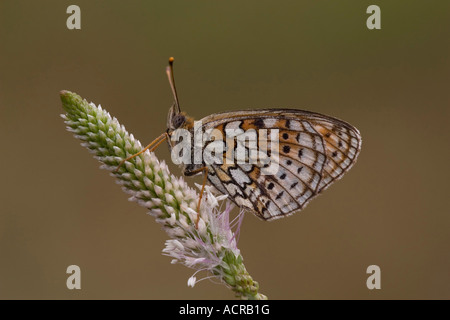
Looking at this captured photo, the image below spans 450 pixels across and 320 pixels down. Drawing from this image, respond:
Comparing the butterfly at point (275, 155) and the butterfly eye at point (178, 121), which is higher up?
the butterfly eye at point (178, 121)

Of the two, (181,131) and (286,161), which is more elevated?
(181,131)

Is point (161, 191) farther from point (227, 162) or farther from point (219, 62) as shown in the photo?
point (219, 62)

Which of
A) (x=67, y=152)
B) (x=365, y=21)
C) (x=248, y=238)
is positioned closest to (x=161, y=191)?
(x=248, y=238)

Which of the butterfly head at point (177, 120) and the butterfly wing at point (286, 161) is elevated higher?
the butterfly head at point (177, 120)

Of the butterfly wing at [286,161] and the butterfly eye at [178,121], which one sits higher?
the butterfly eye at [178,121]

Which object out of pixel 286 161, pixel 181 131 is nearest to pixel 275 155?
pixel 286 161

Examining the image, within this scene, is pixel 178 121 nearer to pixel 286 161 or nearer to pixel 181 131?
pixel 181 131
